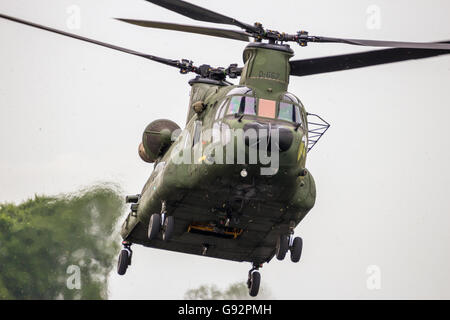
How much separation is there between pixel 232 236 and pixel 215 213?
215 cm

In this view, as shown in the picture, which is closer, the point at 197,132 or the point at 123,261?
the point at 197,132

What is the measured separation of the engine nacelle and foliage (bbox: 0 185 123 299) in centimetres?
470

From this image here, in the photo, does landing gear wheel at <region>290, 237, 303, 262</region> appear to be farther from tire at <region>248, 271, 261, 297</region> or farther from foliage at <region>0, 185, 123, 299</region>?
foliage at <region>0, 185, 123, 299</region>

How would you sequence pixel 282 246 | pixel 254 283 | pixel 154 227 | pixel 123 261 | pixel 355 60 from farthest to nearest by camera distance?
pixel 123 261 → pixel 254 283 → pixel 282 246 → pixel 154 227 → pixel 355 60

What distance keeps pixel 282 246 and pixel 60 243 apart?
10.0 meters

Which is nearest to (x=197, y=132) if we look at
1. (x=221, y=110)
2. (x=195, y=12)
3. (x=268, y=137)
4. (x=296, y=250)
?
(x=221, y=110)

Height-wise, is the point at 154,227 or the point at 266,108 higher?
the point at 266,108

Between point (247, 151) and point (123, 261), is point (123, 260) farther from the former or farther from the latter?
point (247, 151)

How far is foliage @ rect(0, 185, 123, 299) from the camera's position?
33344 mm

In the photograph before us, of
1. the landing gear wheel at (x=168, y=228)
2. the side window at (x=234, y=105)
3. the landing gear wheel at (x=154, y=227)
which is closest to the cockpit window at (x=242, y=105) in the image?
the side window at (x=234, y=105)

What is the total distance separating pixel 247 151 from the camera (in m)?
23.4

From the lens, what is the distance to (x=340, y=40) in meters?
24.5

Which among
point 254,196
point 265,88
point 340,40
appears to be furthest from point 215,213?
point 340,40
